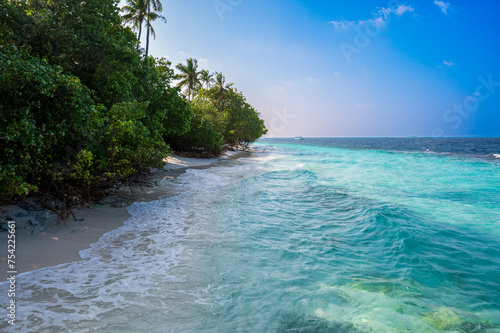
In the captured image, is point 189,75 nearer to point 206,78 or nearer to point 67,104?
point 206,78

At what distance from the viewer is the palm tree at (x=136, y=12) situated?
100.0 feet

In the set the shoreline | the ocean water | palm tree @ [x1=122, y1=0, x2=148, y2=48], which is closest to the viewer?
the ocean water

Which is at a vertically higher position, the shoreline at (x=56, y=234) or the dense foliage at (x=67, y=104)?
the dense foliage at (x=67, y=104)

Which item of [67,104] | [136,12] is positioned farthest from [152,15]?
[67,104]

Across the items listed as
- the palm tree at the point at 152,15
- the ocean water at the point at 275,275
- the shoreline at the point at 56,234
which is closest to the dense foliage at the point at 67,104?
the shoreline at the point at 56,234

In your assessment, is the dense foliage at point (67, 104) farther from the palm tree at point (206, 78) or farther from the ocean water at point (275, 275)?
the palm tree at point (206, 78)

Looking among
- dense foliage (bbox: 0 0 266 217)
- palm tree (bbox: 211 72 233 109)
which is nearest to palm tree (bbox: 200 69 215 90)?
palm tree (bbox: 211 72 233 109)

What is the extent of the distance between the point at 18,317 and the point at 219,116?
119 feet

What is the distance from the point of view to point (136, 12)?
103 ft

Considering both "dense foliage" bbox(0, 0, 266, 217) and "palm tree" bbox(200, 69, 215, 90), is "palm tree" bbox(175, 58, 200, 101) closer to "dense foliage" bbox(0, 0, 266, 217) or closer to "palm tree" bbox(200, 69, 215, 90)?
"palm tree" bbox(200, 69, 215, 90)

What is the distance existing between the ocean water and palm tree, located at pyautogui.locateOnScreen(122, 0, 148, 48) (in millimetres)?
30326

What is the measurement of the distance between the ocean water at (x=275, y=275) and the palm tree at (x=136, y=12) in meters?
30.3

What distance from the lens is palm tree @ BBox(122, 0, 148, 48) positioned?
30.5 meters

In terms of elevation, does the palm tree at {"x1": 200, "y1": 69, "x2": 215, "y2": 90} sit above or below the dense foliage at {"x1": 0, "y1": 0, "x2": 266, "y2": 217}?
above
